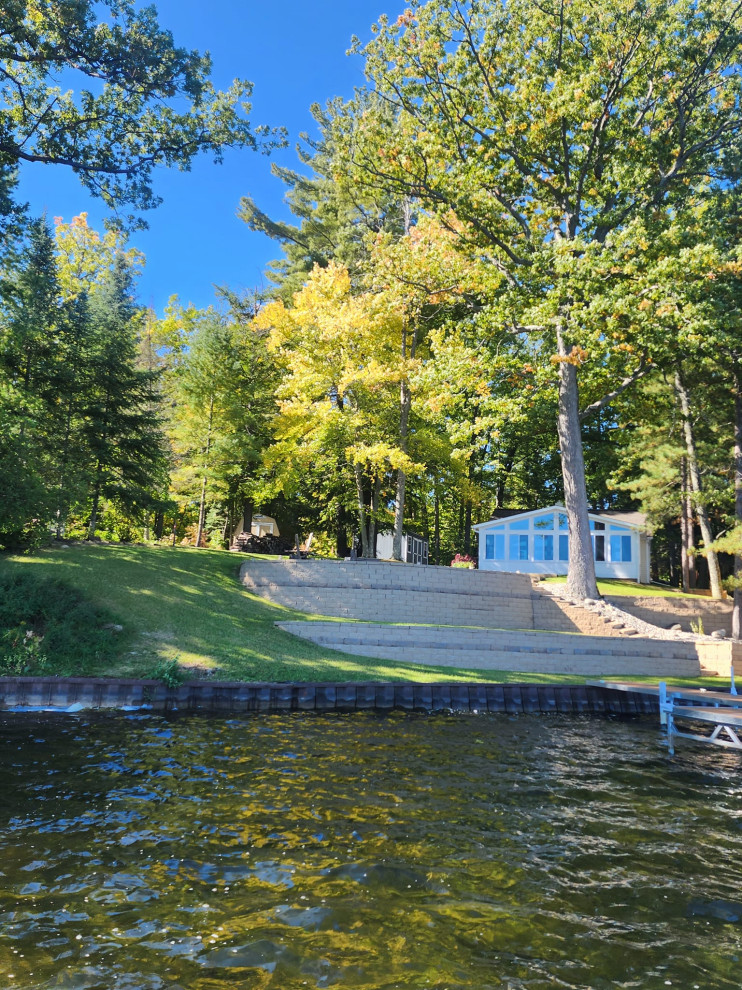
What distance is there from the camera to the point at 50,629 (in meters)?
13.2

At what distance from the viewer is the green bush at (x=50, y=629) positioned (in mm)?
12469

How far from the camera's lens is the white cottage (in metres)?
31.6

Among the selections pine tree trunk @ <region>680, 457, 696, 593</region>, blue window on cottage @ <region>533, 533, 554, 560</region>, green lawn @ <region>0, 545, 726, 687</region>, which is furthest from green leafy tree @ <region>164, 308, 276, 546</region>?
pine tree trunk @ <region>680, 457, 696, 593</region>

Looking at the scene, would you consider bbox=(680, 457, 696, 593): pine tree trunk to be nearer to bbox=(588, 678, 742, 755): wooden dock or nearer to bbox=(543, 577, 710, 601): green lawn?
bbox=(543, 577, 710, 601): green lawn

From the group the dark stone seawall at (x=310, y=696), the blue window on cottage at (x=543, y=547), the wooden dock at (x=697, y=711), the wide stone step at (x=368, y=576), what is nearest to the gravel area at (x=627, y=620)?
the wide stone step at (x=368, y=576)

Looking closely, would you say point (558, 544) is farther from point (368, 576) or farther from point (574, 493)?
point (368, 576)

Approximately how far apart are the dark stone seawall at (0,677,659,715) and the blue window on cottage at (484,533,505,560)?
17.6 meters

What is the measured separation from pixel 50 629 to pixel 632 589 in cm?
2453

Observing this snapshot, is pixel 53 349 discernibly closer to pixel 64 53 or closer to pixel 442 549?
pixel 64 53

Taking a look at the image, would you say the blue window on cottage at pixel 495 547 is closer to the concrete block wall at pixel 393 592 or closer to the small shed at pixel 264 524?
the concrete block wall at pixel 393 592

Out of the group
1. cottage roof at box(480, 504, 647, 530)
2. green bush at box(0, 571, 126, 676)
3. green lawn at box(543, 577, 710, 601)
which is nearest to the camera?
green bush at box(0, 571, 126, 676)

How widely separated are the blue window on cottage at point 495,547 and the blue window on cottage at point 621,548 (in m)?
5.60

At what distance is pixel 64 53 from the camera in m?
14.0

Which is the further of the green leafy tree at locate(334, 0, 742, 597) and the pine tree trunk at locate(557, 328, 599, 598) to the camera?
the pine tree trunk at locate(557, 328, 599, 598)
